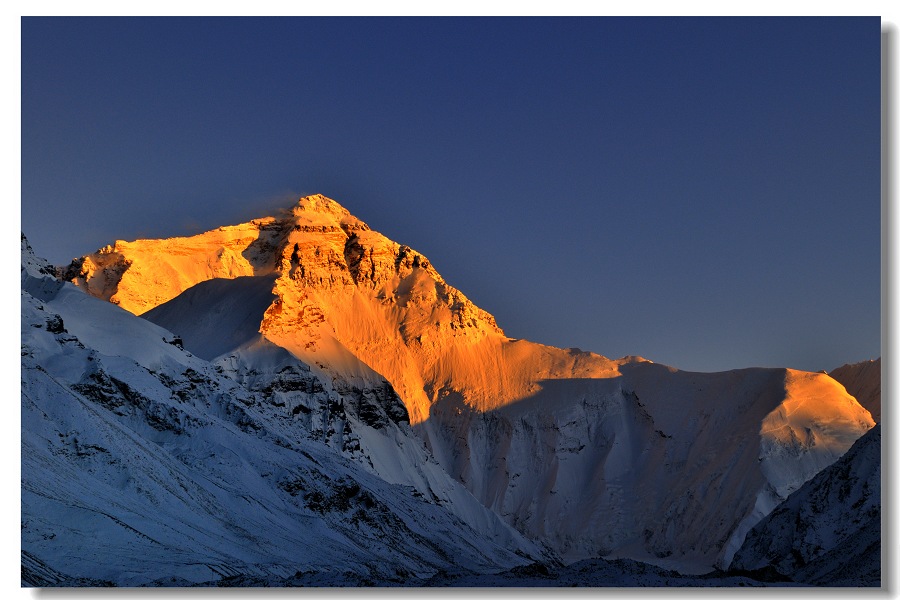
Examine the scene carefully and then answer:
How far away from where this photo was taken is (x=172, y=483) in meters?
110

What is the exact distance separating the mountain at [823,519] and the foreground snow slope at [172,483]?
23.9 m

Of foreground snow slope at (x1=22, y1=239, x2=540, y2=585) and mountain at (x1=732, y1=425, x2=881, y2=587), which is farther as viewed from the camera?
foreground snow slope at (x1=22, y1=239, x2=540, y2=585)

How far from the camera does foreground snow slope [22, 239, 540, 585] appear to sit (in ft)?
264

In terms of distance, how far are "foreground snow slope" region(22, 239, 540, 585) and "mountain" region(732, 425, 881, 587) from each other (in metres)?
23.9

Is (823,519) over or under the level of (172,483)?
under

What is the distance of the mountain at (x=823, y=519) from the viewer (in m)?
74.6

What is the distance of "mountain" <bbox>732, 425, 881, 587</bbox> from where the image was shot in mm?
74625

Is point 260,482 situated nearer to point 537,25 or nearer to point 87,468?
point 87,468

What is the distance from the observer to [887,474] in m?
49.2

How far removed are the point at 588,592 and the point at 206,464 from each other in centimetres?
8184

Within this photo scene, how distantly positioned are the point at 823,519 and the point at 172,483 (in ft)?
168

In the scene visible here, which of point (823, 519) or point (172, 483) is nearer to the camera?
point (823, 519)

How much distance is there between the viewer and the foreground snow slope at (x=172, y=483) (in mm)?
80438

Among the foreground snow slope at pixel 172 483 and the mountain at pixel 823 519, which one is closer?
the mountain at pixel 823 519
